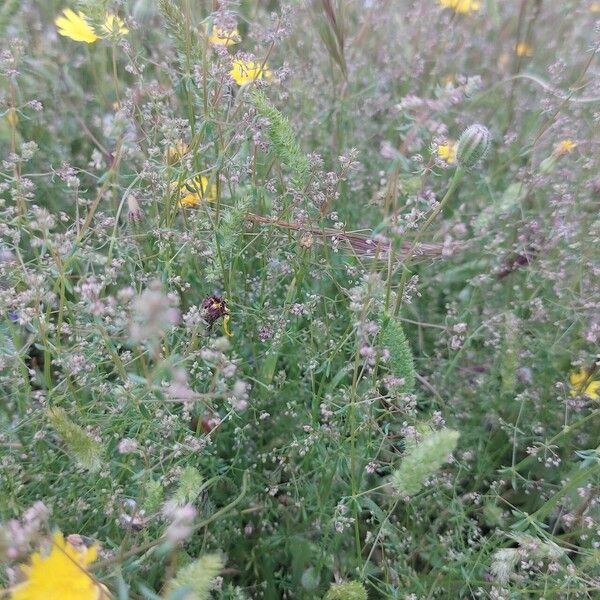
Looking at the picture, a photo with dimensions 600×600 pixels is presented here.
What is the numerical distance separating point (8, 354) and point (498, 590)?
2.67ft

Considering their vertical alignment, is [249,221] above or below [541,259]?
above

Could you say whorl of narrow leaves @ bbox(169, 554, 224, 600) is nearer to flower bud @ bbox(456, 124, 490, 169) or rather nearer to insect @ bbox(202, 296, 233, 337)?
insect @ bbox(202, 296, 233, 337)

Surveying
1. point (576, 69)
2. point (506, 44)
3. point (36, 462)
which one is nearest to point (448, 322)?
point (36, 462)

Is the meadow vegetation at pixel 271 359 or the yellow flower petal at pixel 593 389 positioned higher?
the meadow vegetation at pixel 271 359

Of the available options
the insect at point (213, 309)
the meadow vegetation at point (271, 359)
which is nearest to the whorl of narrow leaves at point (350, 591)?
the meadow vegetation at point (271, 359)

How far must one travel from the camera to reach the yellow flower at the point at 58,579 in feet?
2.39

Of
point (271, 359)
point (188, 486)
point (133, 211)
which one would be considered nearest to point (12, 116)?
point (133, 211)

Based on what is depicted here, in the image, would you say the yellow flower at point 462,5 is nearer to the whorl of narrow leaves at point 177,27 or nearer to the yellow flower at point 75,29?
the yellow flower at point 75,29

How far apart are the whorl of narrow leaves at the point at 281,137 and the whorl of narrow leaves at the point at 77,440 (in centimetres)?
50

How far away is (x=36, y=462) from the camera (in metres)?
1.04

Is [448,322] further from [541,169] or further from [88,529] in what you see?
[88,529]

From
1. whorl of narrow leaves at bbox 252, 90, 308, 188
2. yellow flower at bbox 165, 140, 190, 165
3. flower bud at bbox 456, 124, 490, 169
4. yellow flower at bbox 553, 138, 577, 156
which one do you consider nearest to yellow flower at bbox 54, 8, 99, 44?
yellow flower at bbox 165, 140, 190, 165

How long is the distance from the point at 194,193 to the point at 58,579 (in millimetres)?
668

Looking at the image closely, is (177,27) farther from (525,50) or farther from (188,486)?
(525,50)
